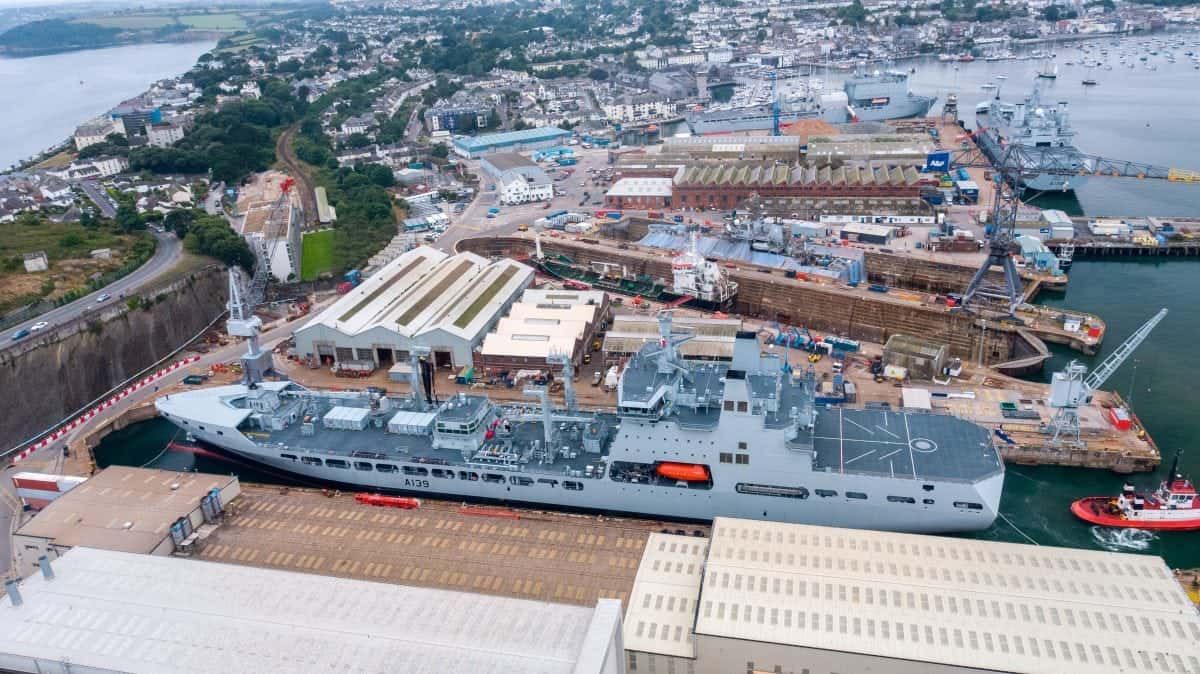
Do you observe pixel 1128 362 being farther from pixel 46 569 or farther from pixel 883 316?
pixel 46 569

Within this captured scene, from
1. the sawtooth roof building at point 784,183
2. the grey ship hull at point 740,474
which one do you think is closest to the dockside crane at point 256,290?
the grey ship hull at point 740,474

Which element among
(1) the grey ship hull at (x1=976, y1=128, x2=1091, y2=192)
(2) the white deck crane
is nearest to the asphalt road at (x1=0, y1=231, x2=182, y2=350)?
(2) the white deck crane

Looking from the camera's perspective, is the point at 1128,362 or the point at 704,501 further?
the point at 1128,362

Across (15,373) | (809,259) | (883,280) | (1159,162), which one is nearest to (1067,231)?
(883,280)

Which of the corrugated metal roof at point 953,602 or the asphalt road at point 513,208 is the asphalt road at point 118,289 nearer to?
the asphalt road at point 513,208

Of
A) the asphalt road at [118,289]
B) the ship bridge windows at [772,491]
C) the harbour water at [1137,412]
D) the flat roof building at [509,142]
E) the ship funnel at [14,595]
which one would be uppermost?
the flat roof building at [509,142]

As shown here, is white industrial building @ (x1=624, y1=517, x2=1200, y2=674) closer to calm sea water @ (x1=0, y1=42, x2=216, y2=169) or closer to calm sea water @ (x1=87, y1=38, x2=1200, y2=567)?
calm sea water @ (x1=87, y1=38, x2=1200, y2=567)

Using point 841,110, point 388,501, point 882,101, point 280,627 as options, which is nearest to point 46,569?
point 280,627
